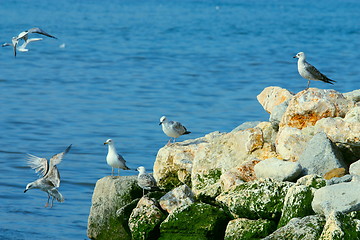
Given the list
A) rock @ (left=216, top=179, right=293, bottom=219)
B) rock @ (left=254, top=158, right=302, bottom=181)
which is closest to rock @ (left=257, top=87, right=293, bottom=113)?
rock @ (left=254, top=158, right=302, bottom=181)

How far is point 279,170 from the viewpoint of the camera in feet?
35.1

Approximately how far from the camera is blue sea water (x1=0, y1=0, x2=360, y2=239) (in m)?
15.6

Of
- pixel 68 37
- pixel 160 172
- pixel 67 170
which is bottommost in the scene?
pixel 68 37

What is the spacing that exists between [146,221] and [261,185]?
171cm

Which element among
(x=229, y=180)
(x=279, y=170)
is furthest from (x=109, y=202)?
(x=279, y=170)

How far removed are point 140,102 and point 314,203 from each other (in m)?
15.4

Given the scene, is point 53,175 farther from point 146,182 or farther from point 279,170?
point 279,170

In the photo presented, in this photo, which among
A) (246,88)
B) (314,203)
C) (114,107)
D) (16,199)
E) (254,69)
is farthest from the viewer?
(254,69)

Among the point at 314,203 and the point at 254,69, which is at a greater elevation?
the point at 314,203

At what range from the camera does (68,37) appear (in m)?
46.6

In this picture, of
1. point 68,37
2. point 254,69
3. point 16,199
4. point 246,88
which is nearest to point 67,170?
point 16,199

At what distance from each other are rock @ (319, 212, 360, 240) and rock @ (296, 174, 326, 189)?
981 millimetres

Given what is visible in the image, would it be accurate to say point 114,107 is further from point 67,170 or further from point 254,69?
point 254,69

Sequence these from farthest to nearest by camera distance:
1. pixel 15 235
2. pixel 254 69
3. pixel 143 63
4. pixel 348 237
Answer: pixel 143 63
pixel 254 69
pixel 15 235
pixel 348 237
